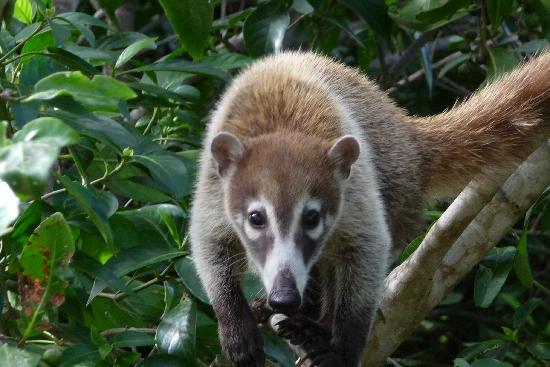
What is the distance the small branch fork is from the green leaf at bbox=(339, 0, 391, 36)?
139 centimetres

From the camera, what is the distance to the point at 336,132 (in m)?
4.75

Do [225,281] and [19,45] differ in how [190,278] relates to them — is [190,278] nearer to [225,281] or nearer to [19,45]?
[225,281]

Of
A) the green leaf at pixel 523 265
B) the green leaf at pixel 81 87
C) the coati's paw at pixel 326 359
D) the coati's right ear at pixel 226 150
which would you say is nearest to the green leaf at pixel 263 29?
the coati's right ear at pixel 226 150

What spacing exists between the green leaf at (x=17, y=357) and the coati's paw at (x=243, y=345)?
1186 mm

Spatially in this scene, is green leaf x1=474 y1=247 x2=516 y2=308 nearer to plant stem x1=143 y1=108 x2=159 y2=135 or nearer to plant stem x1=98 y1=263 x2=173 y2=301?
plant stem x1=98 y1=263 x2=173 y2=301

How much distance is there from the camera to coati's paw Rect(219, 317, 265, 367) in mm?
4280

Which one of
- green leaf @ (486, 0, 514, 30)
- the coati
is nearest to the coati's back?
the coati

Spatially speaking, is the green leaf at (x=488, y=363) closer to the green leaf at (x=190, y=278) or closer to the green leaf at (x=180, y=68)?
the green leaf at (x=190, y=278)

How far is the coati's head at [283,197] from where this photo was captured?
12.9 feet

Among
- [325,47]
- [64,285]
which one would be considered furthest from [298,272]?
[325,47]

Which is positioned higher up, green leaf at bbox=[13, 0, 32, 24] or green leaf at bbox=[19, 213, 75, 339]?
green leaf at bbox=[13, 0, 32, 24]

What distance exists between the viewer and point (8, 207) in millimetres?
2605

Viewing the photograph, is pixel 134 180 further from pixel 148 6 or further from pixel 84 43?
pixel 148 6

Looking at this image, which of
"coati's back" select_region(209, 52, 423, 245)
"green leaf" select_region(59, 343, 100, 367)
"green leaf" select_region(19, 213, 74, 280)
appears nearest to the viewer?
"green leaf" select_region(19, 213, 74, 280)
